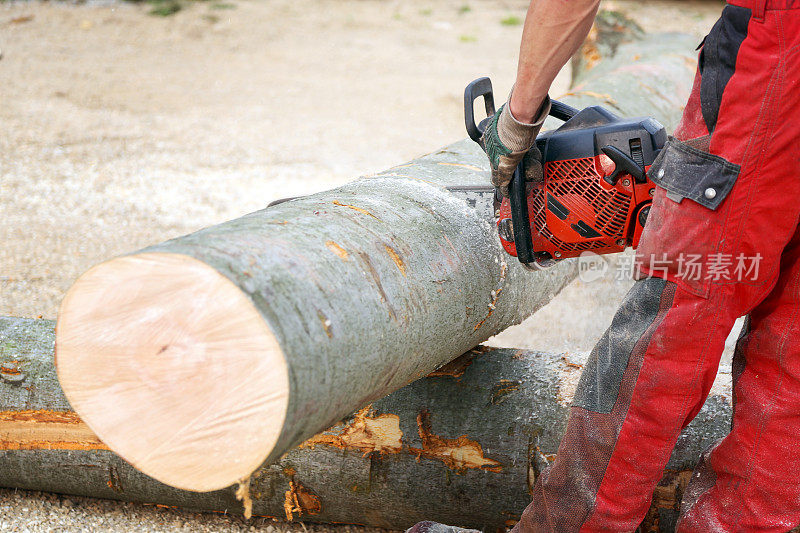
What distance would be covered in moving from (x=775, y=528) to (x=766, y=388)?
0.36 m

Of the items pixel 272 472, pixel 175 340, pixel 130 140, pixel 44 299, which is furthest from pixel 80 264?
pixel 175 340

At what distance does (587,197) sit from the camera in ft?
6.69

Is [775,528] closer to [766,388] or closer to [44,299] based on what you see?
Answer: [766,388]

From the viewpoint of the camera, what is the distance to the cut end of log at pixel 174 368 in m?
1.38

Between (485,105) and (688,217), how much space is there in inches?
25.8

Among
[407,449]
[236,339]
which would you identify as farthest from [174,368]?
[407,449]

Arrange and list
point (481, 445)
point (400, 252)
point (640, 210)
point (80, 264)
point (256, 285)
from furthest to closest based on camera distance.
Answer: point (80, 264)
point (481, 445)
point (640, 210)
point (400, 252)
point (256, 285)

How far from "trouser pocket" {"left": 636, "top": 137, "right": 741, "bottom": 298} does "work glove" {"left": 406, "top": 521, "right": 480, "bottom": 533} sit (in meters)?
0.92

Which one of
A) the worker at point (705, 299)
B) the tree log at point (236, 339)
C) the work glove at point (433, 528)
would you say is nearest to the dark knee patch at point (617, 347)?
the worker at point (705, 299)

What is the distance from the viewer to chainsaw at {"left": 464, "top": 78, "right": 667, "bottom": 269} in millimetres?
1960

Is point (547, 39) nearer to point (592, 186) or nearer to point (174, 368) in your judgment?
point (592, 186)

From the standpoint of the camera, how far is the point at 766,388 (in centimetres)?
193

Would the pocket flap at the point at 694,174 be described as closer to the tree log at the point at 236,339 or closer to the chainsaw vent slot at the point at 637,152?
the chainsaw vent slot at the point at 637,152

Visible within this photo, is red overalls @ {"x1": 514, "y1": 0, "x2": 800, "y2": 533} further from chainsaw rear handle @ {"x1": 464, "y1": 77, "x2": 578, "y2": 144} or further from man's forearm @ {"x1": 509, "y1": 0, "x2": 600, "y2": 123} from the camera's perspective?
chainsaw rear handle @ {"x1": 464, "y1": 77, "x2": 578, "y2": 144}
